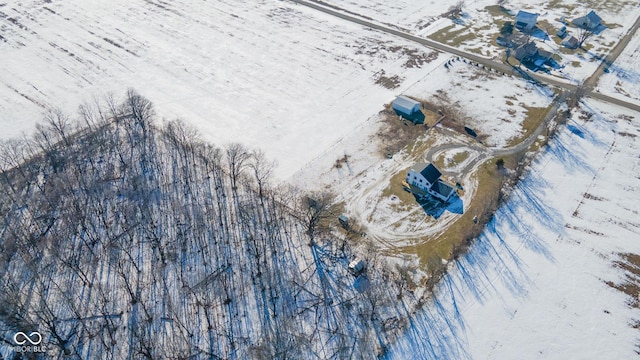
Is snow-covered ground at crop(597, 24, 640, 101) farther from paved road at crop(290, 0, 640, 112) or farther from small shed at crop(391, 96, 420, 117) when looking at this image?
small shed at crop(391, 96, 420, 117)

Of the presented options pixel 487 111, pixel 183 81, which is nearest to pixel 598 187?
pixel 487 111

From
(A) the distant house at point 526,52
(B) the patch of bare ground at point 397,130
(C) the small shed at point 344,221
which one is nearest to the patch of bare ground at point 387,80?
(B) the patch of bare ground at point 397,130

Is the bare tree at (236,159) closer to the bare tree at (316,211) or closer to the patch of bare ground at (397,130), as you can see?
the bare tree at (316,211)

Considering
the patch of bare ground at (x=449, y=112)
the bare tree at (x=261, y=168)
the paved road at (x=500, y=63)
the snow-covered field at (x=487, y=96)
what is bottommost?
the bare tree at (x=261, y=168)

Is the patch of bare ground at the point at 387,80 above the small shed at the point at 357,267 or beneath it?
above

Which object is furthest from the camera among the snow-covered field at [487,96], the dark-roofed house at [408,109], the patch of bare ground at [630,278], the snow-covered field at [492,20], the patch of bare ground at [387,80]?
the snow-covered field at [492,20]

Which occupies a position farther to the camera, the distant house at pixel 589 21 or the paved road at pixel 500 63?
the distant house at pixel 589 21
